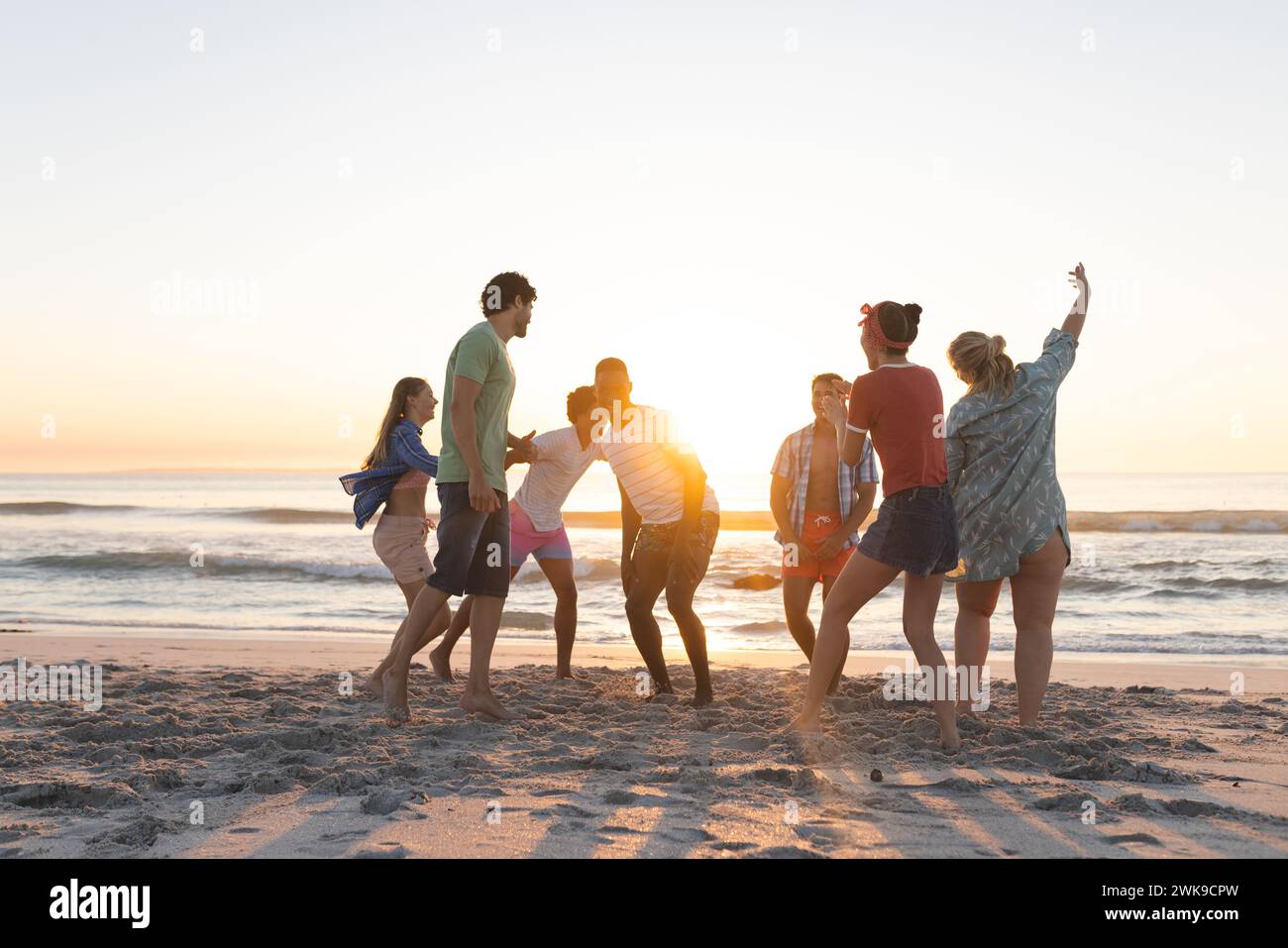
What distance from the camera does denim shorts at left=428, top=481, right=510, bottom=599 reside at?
4.70 meters

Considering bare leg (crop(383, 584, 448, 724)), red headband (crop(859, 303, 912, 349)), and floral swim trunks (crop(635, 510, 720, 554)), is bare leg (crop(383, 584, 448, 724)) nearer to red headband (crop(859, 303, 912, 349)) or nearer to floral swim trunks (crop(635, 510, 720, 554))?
floral swim trunks (crop(635, 510, 720, 554))

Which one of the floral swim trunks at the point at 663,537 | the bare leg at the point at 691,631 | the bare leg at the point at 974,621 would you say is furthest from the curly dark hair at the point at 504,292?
the bare leg at the point at 974,621

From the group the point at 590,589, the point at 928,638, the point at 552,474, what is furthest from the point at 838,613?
the point at 590,589

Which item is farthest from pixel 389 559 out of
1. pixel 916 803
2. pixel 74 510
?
pixel 74 510

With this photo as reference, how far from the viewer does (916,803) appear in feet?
11.8

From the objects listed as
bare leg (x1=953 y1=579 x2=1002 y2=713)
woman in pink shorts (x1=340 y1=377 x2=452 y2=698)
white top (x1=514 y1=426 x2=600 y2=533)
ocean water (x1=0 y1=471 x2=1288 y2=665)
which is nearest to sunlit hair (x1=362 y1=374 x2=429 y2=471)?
woman in pink shorts (x1=340 y1=377 x2=452 y2=698)

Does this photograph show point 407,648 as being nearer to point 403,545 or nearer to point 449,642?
point 403,545

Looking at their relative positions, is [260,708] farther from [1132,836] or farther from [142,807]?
[1132,836]

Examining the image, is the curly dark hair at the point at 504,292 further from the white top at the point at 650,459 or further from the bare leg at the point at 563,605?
the bare leg at the point at 563,605

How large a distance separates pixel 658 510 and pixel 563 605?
→ 4.33 ft

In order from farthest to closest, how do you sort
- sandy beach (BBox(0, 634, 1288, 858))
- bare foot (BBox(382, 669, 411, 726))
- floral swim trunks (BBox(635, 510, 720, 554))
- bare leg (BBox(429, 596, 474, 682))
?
1. bare leg (BBox(429, 596, 474, 682))
2. floral swim trunks (BBox(635, 510, 720, 554))
3. bare foot (BBox(382, 669, 411, 726))
4. sandy beach (BBox(0, 634, 1288, 858))

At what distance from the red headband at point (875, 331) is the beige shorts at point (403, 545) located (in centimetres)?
270

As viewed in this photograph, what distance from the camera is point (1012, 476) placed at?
450 centimetres

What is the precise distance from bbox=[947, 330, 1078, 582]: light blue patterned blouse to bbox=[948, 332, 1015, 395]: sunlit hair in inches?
1.4
